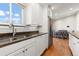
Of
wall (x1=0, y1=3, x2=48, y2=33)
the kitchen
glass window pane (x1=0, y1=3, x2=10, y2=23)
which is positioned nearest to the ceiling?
wall (x1=0, y1=3, x2=48, y2=33)

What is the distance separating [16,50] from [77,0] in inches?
49.1

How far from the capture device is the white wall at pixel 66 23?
504 inches

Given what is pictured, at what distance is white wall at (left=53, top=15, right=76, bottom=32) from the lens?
42.0ft

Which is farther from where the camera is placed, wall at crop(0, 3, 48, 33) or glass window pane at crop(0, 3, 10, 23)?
wall at crop(0, 3, 48, 33)

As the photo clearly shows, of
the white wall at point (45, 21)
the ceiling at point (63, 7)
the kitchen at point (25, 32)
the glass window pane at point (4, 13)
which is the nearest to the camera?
the kitchen at point (25, 32)

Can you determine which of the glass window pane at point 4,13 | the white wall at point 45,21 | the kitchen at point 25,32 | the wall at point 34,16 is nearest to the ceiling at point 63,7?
the white wall at point 45,21

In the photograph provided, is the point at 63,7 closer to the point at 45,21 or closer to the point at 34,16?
the point at 45,21

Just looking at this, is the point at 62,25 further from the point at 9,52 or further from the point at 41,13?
the point at 9,52

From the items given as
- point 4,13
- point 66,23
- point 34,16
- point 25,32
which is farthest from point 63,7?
point 4,13

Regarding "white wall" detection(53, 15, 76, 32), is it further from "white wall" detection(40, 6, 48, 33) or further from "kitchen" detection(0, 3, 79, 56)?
"kitchen" detection(0, 3, 79, 56)

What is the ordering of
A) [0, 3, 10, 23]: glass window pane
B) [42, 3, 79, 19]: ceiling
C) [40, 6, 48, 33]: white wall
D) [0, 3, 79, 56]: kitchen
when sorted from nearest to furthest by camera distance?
1. [0, 3, 79, 56]: kitchen
2. [0, 3, 10, 23]: glass window pane
3. [40, 6, 48, 33]: white wall
4. [42, 3, 79, 19]: ceiling

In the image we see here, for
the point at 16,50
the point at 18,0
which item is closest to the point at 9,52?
the point at 16,50

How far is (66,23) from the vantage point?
43.1 feet

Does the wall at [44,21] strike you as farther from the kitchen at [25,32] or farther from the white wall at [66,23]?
the white wall at [66,23]
